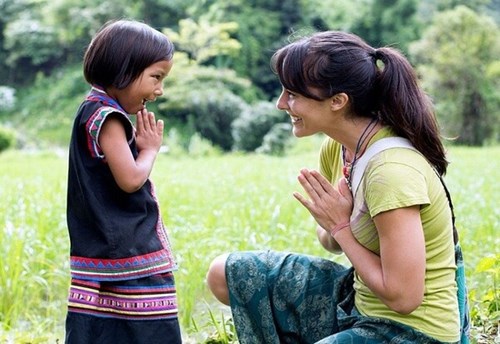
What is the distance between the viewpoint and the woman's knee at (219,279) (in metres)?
1.92

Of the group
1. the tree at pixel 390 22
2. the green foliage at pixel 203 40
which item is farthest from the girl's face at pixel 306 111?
the tree at pixel 390 22

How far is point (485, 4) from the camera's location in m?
18.6

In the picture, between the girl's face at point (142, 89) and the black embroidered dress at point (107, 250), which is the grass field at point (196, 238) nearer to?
the black embroidered dress at point (107, 250)

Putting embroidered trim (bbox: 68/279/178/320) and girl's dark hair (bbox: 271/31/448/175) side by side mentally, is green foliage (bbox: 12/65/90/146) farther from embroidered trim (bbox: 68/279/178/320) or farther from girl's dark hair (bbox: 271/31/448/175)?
girl's dark hair (bbox: 271/31/448/175)

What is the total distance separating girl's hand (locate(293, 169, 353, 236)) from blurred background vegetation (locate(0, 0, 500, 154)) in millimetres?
9860

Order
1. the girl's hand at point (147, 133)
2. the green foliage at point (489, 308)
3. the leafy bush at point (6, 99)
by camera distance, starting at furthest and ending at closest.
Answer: the leafy bush at point (6, 99) < the green foliage at point (489, 308) < the girl's hand at point (147, 133)

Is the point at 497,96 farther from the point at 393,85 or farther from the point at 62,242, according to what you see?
the point at 393,85

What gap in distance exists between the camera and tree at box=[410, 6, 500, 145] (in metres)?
13.1

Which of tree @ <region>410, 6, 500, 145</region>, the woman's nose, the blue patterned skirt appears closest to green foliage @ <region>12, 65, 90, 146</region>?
tree @ <region>410, 6, 500, 145</region>

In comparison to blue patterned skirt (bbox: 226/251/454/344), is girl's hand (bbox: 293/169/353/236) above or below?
above

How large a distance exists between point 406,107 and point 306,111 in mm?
213

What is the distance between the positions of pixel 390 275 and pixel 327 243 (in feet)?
1.31

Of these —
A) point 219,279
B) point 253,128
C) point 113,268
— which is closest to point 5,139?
point 253,128

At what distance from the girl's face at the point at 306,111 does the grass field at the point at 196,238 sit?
0.62 metres
